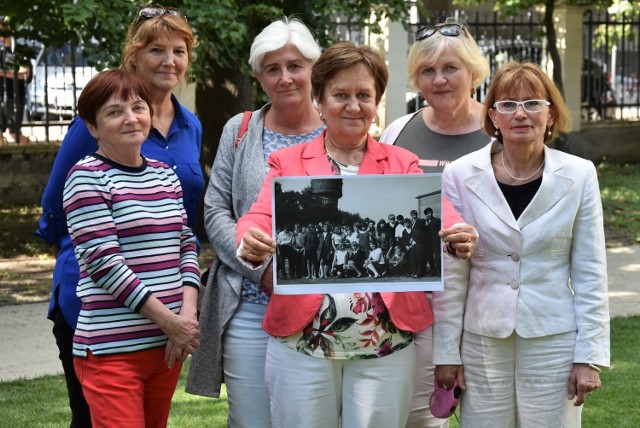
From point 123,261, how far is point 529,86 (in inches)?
63.1

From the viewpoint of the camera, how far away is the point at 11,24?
11070mm

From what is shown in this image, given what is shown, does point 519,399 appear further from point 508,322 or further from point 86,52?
point 86,52

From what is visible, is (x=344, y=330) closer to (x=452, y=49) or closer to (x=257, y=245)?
(x=257, y=245)

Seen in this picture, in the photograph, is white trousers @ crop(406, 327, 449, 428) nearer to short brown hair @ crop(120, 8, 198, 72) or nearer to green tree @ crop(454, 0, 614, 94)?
short brown hair @ crop(120, 8, 198, 72)

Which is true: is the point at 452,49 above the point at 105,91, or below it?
above

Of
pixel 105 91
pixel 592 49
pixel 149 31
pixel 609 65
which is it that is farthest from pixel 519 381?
pixel 609 65

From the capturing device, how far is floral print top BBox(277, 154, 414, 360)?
3848 mm

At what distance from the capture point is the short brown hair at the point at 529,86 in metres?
4.01

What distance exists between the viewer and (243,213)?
14.5ft

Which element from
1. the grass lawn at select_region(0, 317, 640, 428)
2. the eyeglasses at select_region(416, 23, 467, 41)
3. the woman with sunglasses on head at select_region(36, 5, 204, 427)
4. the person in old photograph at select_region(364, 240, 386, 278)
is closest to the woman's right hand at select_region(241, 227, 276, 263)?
the person in old photograph at select_region(364, 240, 386, 278)

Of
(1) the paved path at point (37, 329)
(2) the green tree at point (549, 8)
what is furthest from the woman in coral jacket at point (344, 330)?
(2) the green tree at point (549, 8)

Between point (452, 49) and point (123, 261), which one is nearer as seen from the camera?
point (123, 261)

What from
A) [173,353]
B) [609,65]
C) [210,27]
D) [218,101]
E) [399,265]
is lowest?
[173,353]

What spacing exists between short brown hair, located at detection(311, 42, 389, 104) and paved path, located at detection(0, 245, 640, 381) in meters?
4.43
